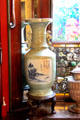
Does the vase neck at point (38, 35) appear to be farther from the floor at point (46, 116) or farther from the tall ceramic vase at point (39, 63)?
the floor at point (46, 116)

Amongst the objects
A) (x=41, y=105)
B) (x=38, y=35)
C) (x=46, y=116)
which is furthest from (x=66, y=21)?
(x=46, y=116)

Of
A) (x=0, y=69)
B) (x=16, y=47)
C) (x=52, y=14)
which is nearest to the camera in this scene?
(x=0, y=69)

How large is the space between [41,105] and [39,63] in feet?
1.66

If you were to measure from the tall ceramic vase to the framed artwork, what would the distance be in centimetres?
59

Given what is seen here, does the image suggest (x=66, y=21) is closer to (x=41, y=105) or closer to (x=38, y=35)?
(x=38, y=35)

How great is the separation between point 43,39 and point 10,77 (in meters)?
0.58

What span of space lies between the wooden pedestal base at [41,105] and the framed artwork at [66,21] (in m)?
0.91

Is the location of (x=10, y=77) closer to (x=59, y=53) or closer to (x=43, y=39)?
(x=43, y=39)

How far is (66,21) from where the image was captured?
10.3 feet

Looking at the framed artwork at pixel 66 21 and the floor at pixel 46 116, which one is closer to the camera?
the floor at pixel 46 116

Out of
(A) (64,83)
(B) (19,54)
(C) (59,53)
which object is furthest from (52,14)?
(A) (64,83)

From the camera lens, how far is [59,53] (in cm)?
318

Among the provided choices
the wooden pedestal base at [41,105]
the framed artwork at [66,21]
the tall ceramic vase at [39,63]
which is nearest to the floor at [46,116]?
the wooden pedestal base at [41,105]

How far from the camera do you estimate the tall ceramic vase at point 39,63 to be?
252 cm
